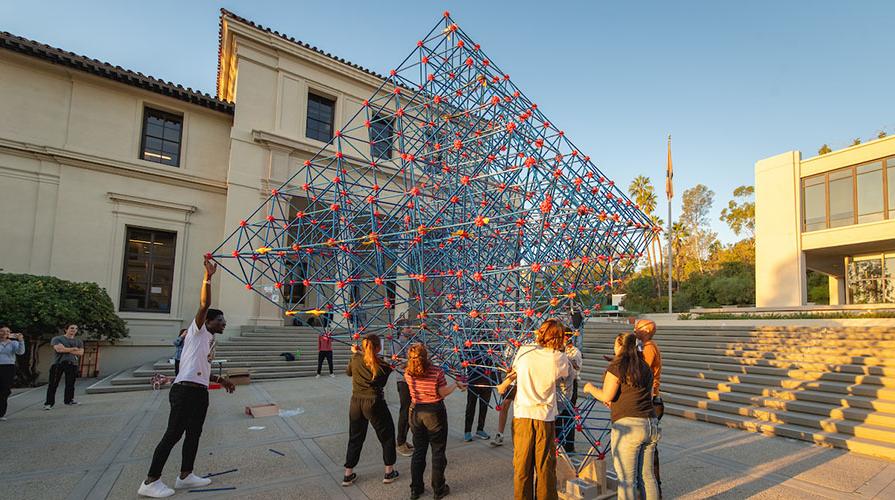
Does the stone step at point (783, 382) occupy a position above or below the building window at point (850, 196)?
below

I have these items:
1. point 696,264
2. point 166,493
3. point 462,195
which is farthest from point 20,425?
point 696,264

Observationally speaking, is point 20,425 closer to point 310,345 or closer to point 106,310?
point 106,310

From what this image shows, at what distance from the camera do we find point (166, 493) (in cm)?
478

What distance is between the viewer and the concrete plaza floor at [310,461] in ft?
16.6

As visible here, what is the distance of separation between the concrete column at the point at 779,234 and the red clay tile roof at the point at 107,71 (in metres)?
25.3

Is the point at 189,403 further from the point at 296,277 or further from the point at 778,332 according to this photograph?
the point at 778,332

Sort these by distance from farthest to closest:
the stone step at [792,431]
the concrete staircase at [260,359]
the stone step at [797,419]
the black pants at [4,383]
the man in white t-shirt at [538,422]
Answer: the concrete staircase at [260,359]
the black pants at [4,383]
the stone step at [797,419]
the stone step at [792,431]
the man in white t-shirt at [538,422]

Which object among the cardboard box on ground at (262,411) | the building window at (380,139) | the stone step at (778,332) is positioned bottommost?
the cardboard box on ground at (262,411)

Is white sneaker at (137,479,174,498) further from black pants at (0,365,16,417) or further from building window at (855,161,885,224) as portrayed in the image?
building window at (855,161,885,224)

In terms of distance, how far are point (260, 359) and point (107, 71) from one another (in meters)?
10.6

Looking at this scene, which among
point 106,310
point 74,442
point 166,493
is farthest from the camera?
point 106,310

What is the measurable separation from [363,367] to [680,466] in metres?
4.36

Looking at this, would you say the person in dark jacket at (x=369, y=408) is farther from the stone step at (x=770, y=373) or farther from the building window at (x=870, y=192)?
the building window at (x=870, y=192)

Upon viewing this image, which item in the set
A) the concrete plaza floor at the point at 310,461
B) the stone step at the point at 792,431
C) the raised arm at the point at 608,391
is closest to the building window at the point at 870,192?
the stone step at the point at 792,431
